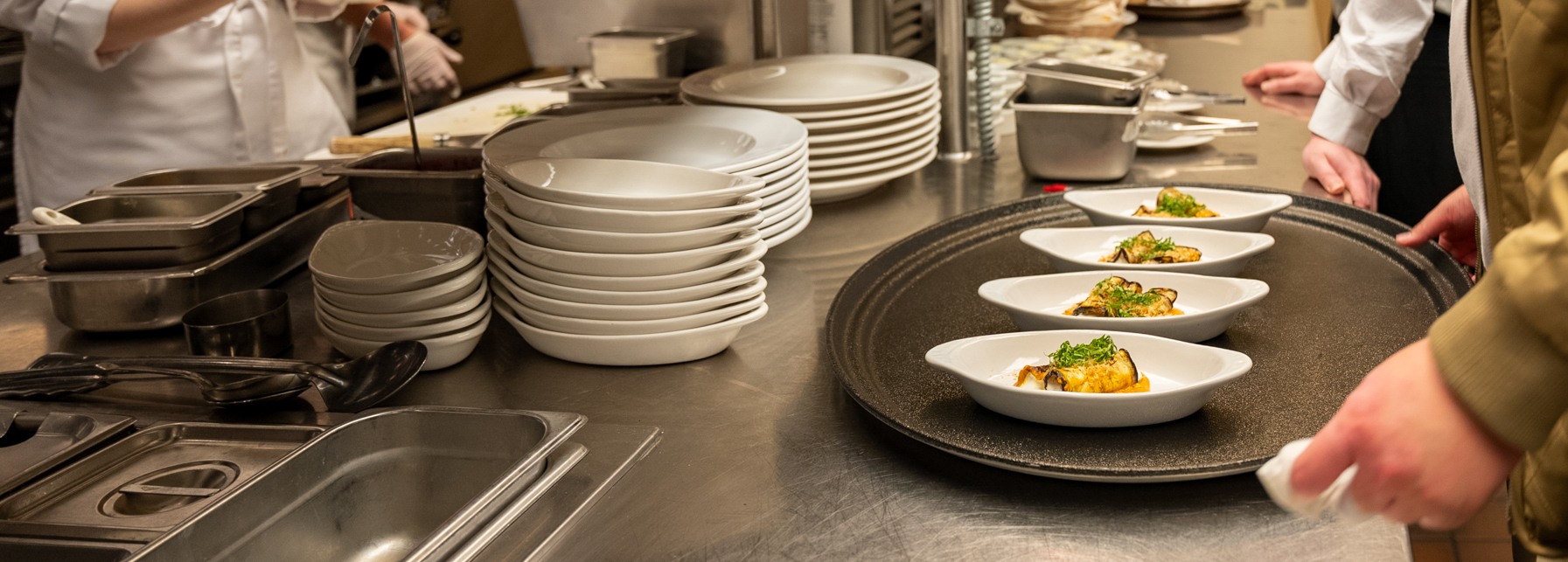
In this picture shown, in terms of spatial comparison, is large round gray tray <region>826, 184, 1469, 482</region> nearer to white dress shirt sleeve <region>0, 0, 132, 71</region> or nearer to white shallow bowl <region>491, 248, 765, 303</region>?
white shallow bowl <region>491, 248, 765, 303</region>

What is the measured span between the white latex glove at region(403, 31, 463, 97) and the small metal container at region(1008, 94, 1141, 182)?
1654mm

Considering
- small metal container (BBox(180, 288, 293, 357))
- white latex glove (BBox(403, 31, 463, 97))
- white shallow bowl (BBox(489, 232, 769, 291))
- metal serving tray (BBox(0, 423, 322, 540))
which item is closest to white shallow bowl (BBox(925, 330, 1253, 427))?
white shallow bowl (BBox(489, 232, 769, 291))

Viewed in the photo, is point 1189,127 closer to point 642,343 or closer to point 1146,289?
point 1146,289

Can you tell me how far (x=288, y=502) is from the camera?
80cm

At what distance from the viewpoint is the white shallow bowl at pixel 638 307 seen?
995mm

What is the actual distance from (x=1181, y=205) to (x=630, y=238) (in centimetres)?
75

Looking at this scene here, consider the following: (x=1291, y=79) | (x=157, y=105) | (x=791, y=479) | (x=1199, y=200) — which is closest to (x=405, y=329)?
(x=791, y=479)

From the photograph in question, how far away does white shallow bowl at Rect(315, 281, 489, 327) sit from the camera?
39.7 inches

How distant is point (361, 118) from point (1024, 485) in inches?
160

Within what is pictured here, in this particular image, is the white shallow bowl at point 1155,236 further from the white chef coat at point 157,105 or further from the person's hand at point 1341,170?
the white chef coat at point 157,105

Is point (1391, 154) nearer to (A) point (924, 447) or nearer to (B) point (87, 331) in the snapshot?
(A) point (924, 447)

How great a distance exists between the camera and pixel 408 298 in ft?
3.26

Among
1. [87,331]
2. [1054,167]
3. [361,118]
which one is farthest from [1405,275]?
[361,118]

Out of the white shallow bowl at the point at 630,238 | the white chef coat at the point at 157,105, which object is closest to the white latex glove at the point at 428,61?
the white chef coat at the point at 157,105
